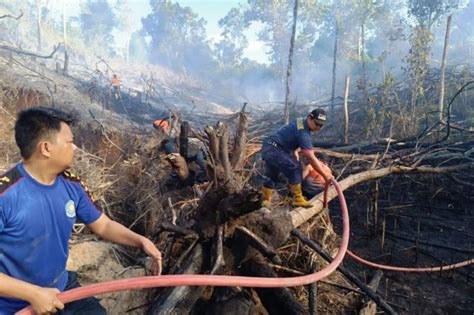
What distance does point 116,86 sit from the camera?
1681 cm

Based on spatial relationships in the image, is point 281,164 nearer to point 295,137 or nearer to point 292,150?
point 292,150

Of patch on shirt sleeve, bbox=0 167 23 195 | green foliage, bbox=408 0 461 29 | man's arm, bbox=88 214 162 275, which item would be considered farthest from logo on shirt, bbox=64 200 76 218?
green foliage, bbox=408 0 461 29

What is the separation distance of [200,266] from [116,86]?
52.1 feet

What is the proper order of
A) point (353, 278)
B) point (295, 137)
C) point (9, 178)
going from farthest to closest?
point (295, 137), point (353, 278), point (9, 178)

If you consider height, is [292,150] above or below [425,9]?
below

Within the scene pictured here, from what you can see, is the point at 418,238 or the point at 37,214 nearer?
the point at 37,214

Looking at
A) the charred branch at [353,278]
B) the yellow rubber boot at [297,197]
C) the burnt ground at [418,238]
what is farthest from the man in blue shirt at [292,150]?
the burnt ground at [418,238]

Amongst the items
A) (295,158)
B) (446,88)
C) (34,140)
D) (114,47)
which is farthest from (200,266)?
(114,47)

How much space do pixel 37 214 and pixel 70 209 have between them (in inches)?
9.2

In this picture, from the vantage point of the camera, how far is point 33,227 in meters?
1.74

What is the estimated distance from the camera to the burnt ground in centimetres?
398

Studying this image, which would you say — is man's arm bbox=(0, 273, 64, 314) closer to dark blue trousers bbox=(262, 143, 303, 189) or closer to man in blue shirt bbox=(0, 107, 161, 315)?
man in blue shirt bbox=(0, 107, 161, 315)

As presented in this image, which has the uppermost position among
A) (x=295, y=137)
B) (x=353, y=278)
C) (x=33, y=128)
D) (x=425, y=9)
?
(x=425, y=9)

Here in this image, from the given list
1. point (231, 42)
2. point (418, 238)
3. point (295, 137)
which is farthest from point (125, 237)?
point (231, 42)
